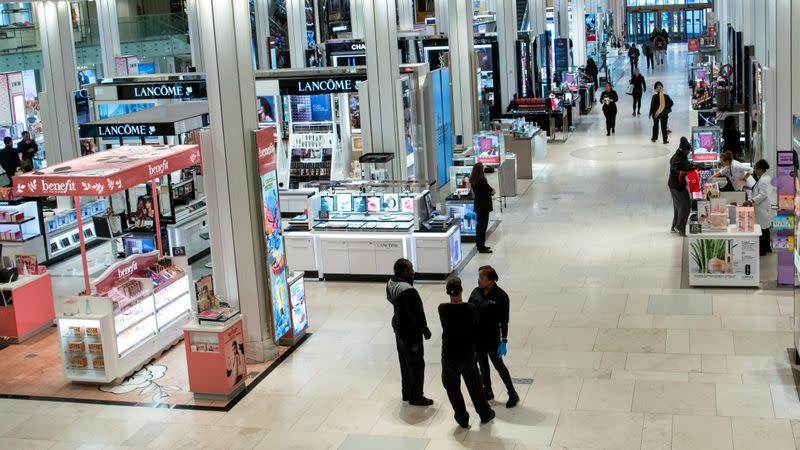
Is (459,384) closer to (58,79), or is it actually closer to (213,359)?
(213,359)

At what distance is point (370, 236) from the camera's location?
13.4 metres

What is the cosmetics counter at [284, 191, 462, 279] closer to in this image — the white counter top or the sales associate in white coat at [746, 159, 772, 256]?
the white counter top

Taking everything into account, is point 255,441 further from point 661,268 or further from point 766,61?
point 766,61

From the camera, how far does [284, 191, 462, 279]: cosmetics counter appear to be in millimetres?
13312

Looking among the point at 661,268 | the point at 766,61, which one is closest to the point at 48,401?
the point at 661,268

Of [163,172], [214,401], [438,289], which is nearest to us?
[214,401]

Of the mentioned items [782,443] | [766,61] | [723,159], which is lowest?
[782,443]

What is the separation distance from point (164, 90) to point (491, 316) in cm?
1014

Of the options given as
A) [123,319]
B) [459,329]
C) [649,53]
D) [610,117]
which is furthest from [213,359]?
[649,53]

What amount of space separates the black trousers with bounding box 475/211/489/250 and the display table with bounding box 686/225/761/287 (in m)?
3.28

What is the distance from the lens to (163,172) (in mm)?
11734

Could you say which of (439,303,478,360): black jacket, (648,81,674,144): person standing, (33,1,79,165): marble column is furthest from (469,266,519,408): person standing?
(648,81,674,144): person standing

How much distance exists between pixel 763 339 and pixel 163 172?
6746 millimetres

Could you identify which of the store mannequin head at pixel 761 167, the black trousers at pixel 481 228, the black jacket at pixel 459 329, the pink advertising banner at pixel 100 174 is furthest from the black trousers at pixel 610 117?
the black jacket at pixel 459 329
